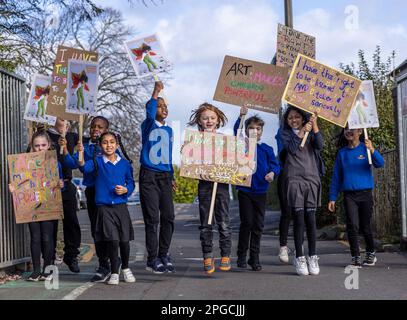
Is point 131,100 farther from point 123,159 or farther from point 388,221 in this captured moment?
point 123,159

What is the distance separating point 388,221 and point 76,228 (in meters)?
6.04

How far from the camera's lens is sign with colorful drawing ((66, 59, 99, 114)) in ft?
29.0

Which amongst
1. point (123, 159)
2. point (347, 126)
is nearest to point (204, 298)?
point (123, 159)

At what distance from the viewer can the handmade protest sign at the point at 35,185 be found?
8.84 meters

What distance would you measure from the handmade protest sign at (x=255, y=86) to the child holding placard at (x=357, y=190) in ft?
3.32

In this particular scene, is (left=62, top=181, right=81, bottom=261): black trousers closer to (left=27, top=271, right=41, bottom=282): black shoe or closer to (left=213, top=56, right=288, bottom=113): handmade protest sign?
(left=27, top=271, right=41, bottom=282): black shoe

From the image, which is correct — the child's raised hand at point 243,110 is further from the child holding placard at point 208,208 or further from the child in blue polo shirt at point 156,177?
the child in blue polo shirt at point 156,177

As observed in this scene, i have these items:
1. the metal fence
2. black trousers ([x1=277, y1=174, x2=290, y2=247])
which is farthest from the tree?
black trousers ([x1=277, y1=174, x2=290, y2=247])

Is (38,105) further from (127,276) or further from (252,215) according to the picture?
(252,215)

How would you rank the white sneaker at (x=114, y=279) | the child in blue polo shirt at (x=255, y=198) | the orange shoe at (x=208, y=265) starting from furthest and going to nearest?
the child in blue polo shirt at (x=255, y=198), the orange shoe at (x=208, y=265), the white sneaker at (x=114, y=279)

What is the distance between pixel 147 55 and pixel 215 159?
4.65 ft

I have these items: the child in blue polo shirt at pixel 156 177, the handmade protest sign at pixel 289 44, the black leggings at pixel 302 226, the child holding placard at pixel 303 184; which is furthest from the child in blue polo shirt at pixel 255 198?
the handmade protest sign at pixel 289 44

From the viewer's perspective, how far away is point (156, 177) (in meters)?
8.94

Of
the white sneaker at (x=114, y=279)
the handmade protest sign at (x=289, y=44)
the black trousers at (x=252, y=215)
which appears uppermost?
the handmade protest sign at (x=289, y=44)
